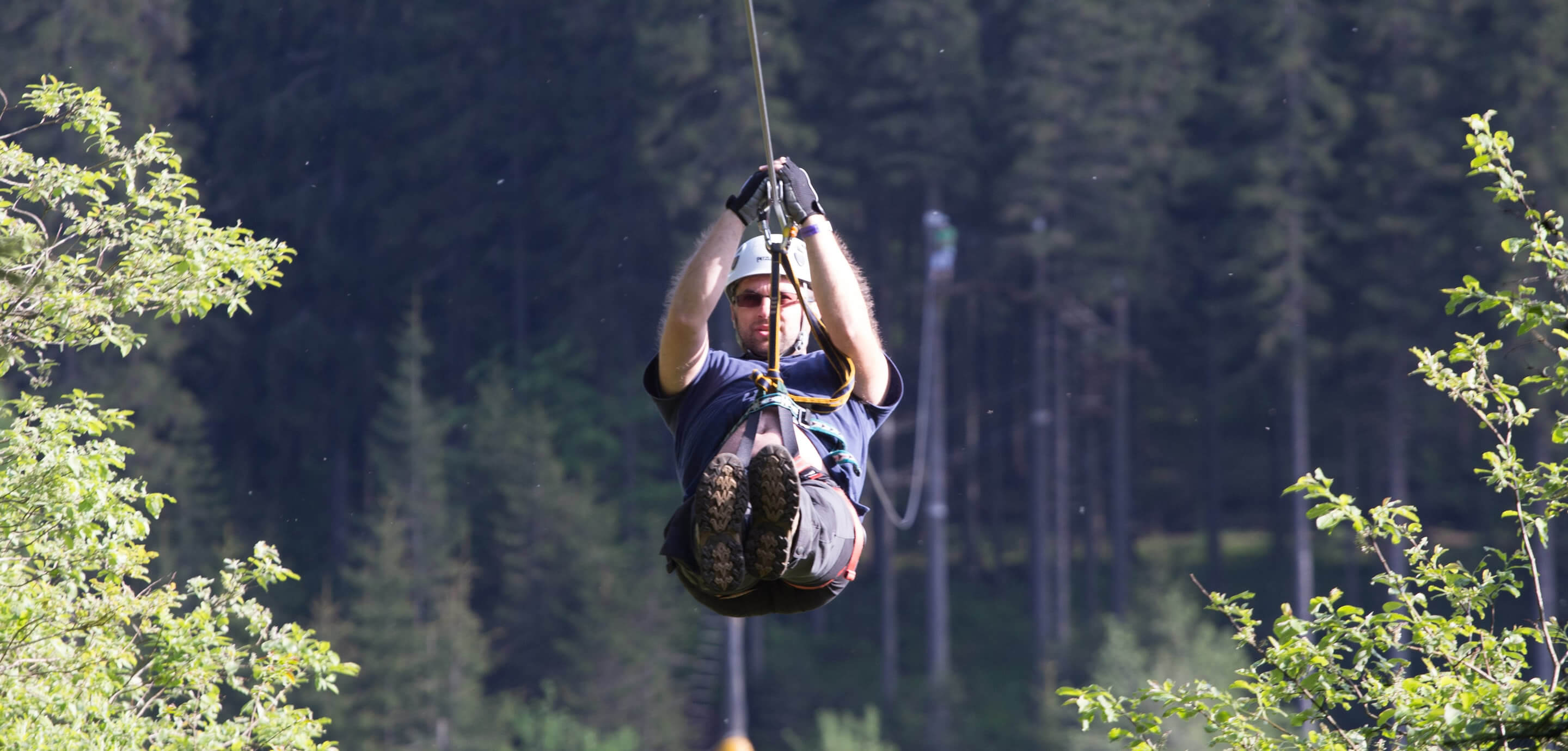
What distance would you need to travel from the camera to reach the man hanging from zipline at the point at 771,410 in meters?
5.00

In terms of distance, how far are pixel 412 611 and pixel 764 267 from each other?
1011 inches

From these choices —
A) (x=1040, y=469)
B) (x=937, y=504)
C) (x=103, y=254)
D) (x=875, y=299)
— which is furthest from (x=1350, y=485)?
(x=103, y=254)

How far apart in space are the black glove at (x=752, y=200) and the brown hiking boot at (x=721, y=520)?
33.0 inches

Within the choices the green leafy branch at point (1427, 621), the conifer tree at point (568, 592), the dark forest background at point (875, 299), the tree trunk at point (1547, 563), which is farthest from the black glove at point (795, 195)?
the conifer tree at point (568, 592)

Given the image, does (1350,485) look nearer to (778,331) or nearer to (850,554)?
(850,554)

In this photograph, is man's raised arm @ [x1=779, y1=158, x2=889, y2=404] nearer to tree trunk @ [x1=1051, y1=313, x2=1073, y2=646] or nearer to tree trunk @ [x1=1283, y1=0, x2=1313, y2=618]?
tree trunk @ [x1=1283, y1=0, x2=1313, y2=618]

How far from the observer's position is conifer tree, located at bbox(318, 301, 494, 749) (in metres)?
29.5

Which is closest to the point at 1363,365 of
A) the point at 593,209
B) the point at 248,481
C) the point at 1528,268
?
the point at 1528,268

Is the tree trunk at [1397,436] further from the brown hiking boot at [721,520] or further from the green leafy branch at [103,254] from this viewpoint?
the brown hiking boot at [721,520]

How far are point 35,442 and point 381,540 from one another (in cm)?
2525

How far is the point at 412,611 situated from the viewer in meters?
30.5

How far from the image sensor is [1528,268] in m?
29.1

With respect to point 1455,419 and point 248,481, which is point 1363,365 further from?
point 248,481

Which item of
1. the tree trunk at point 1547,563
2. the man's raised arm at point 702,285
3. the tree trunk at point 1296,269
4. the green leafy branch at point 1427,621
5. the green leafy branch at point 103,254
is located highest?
the tree trunk at point 1296,269
